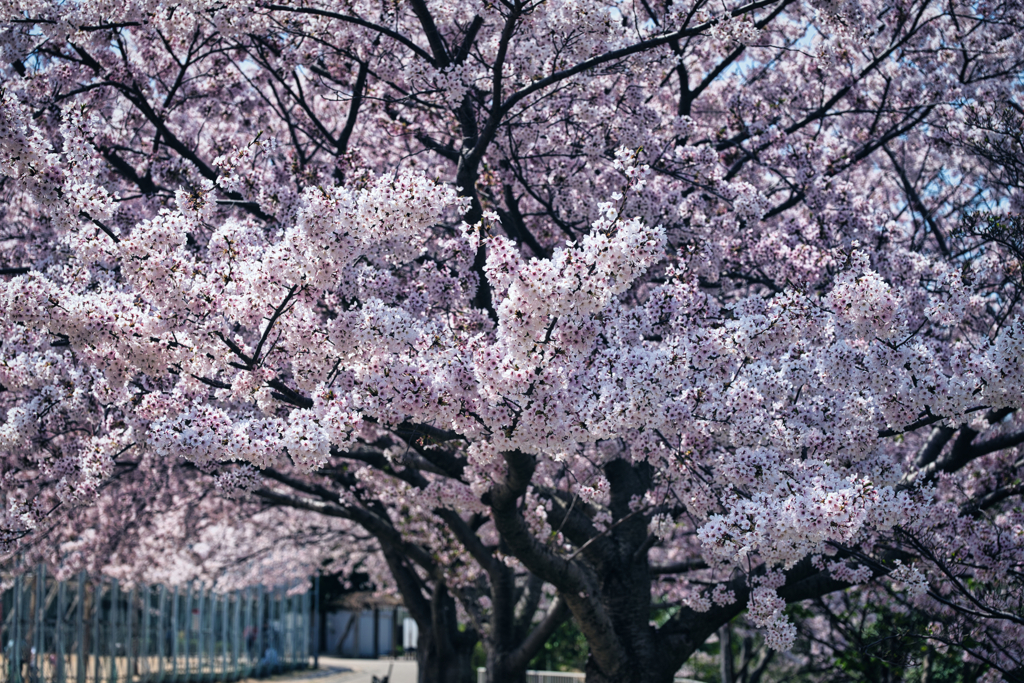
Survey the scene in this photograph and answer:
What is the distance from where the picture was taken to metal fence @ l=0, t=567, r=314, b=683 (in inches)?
580

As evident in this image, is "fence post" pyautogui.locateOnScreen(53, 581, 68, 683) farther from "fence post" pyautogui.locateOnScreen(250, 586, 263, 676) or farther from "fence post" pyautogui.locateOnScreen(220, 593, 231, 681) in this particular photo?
"fence post" pyautogui.locateOnScreen(250, 586, 263, 676)

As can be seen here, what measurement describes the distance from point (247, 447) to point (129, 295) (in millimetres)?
1403

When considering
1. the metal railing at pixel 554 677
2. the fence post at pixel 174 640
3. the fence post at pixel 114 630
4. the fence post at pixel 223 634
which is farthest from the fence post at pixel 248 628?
the metal railing at pixel 554 677

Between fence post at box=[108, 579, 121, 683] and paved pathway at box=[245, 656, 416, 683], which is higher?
fence post at box=[108, 579, 121, 683]

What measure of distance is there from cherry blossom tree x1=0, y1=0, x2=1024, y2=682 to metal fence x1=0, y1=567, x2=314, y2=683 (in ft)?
23.5

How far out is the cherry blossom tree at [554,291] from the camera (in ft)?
16.4

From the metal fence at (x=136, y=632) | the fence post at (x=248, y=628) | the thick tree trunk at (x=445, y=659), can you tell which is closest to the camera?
the thick tree trunk at (x=445, y=659)

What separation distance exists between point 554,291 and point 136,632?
18074 millimetres

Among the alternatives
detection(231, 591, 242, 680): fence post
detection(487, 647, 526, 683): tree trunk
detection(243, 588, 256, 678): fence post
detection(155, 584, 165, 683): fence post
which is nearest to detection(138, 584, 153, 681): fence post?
detection(155, 584, 165, 683): fence post

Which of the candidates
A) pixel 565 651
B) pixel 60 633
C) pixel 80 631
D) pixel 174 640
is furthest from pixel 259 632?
pixel 60 633

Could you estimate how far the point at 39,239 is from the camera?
8062 millimetres

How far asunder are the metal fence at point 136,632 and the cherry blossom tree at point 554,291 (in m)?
7.16

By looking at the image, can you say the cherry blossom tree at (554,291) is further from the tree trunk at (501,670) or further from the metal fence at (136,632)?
the metal fence at (136,632)

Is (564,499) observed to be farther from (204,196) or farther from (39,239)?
(39,239)
